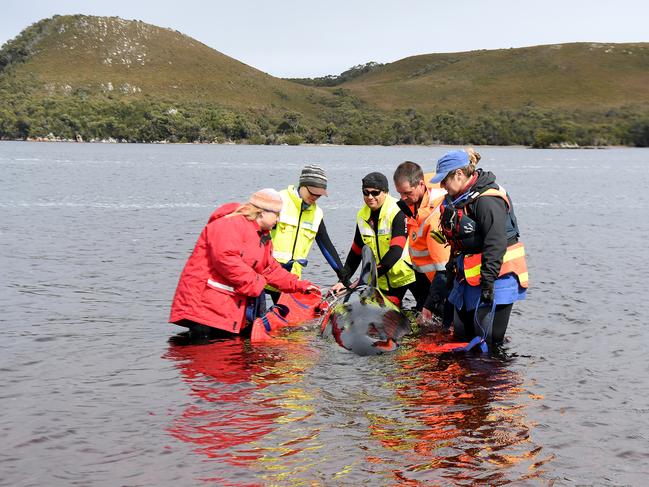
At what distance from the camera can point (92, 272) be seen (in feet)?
56.4

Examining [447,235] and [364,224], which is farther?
[364,224]

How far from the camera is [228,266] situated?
9.12 metres

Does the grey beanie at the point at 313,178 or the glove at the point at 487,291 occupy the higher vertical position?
the grey beanie at the point at 313,178

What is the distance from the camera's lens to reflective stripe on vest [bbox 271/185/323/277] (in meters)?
10.7

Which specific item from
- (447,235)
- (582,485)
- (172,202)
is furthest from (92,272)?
(172,202)

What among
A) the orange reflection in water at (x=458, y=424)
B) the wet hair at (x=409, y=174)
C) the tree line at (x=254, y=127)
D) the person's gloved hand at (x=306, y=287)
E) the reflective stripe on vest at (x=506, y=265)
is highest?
the tree line at (x=254, y=127)

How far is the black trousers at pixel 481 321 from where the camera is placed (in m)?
8.85

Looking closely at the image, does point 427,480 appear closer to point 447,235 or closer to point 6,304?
point 447,235

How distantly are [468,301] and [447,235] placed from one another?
0.78 meters

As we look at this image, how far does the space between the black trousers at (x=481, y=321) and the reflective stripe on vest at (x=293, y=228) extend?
243cm

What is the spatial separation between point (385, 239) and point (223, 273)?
246 centimetres

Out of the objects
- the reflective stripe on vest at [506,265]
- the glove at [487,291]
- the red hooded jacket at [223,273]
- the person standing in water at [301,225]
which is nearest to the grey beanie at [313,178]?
the person standing in water at [301,225]

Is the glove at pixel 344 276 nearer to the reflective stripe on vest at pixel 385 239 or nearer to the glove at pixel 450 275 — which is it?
the reflective stripe on vest at pixel 385 239

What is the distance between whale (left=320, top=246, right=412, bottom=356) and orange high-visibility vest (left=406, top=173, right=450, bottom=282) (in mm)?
663
